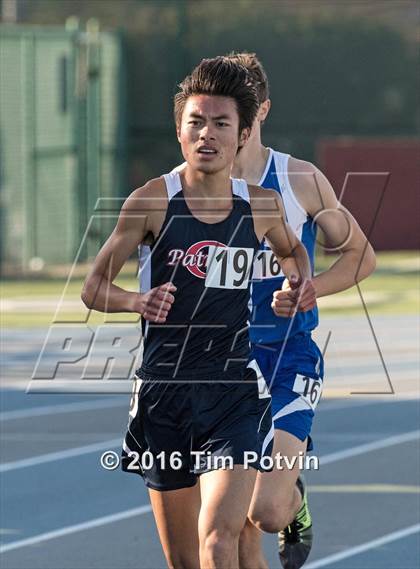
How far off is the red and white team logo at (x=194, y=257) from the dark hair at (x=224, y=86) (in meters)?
0.45

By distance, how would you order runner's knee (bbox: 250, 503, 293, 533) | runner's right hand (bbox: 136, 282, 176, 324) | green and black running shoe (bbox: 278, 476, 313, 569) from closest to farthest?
runner's right hand (bbox: 136, 282, 176, 324)
runner's knee (bbox: 250, 503, 293, 533)
green and black running shoe (bbox: 278, 476, 313, 569)

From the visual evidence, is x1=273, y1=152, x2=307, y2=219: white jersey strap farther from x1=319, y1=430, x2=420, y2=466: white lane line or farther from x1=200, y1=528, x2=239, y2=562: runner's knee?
x1=319, y1=430, x2=420, y2=466: white lane line

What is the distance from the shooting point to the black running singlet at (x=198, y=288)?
483 cm

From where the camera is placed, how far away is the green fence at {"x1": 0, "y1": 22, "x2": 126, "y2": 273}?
22.9 metres

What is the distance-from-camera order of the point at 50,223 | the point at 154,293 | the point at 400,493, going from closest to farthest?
the point at 154,293 → the point at 400,493 → the point at 50,223

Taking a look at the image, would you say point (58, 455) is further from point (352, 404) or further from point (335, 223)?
point (335, 223)

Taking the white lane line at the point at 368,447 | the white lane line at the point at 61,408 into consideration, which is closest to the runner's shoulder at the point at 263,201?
the white lane line at the point at 368,447

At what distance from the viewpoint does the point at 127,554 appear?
6727 millimetres

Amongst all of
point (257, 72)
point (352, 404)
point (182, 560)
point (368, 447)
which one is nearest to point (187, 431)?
point (182, 560)

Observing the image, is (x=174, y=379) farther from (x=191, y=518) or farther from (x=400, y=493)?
(x=400, y=493)

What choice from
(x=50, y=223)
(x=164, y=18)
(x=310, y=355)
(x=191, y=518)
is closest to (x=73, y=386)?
(x=310, y=355)

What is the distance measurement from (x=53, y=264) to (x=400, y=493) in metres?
16.0

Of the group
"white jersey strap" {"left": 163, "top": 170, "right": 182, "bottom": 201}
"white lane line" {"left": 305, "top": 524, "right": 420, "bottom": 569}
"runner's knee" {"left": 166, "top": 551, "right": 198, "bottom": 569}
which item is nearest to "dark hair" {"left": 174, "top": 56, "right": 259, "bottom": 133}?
"white jersey strap" {"left": 163, "top": 170, "right": 182, "bottom": 201}

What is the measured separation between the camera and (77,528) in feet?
23.7
